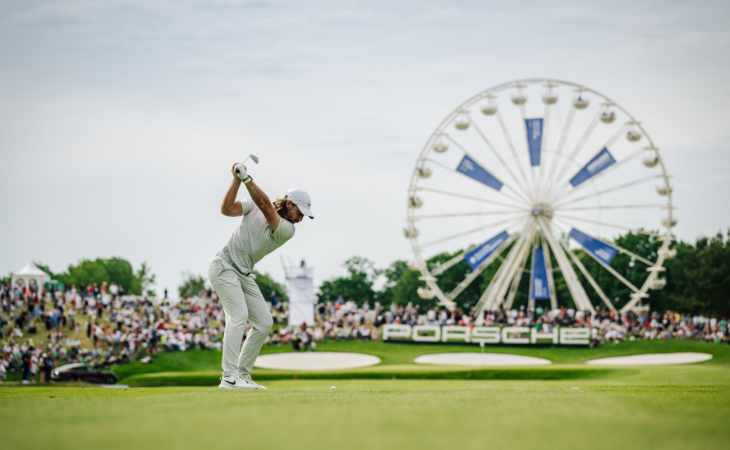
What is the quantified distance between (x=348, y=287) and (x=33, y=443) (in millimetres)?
120874

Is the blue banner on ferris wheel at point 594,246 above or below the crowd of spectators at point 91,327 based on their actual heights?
above

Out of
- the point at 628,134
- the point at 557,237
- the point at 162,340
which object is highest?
the point at 628,134

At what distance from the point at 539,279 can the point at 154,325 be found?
21.8 meters

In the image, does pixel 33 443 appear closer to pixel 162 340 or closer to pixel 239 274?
pixel 239 274

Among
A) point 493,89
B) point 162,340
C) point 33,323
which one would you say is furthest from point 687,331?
point 33,323

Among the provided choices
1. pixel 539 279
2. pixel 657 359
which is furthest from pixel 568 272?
pixel 657 359

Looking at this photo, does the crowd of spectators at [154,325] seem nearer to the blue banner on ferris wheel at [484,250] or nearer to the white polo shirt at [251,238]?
the blue banner on ferris wheel at [484,250]

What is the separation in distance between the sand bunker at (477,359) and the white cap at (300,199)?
97.7ft

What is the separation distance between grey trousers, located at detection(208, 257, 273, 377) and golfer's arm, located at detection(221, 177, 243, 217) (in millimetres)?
682

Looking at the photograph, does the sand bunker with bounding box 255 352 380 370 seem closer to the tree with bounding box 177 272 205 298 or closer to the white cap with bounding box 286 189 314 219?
the white cap with bounding box 286 189 314 219

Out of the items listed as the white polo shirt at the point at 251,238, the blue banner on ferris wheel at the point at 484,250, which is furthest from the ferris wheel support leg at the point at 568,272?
the white polo shirt at the point at 251,238

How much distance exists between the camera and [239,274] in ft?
37.0

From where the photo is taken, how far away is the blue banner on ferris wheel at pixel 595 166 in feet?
165

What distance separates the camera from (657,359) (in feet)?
128
